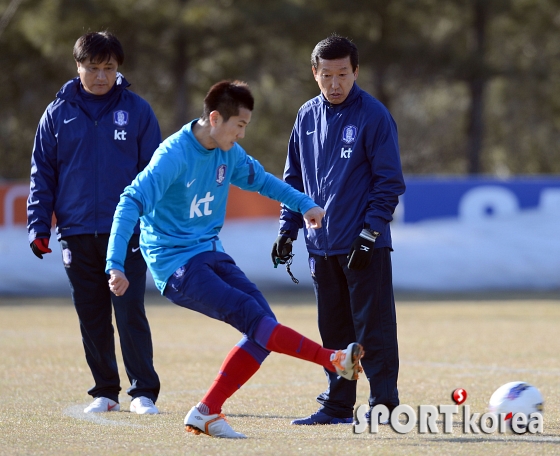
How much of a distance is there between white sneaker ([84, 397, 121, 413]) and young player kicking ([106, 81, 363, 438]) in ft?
4.25

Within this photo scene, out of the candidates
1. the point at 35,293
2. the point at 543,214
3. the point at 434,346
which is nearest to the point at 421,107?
the point at 543,214

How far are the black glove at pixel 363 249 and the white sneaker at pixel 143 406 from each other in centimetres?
169

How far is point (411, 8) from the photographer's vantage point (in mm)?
24375

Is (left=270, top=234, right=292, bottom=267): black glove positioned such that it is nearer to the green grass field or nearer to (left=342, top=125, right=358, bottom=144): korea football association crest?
(left=342, top=125, right=358, bottom=144): korea football association crest

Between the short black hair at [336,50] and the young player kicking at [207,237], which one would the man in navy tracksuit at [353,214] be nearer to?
the short black hair at [336,50]

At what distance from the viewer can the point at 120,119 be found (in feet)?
21.3

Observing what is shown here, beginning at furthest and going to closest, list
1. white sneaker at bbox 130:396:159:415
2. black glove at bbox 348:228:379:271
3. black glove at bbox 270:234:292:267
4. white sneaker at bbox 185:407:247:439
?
white sneaker at bbox 130:396:159:415 → black glove at bbox 270:234:292:267 → black glove at bbox 348:228:379:271 → white sneaker at bbox 185:407:247:439

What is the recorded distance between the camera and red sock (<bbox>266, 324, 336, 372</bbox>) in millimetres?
4863

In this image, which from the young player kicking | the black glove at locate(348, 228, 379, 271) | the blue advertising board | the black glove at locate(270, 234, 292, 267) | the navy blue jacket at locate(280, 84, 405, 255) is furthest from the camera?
the blue advertising board

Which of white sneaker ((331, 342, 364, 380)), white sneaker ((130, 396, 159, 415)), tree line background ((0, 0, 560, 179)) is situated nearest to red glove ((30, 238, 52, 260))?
white sneaker ((130, 396, 159, 415))

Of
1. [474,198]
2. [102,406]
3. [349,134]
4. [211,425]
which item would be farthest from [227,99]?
[474,198]

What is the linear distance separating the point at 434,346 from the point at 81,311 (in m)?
4.63

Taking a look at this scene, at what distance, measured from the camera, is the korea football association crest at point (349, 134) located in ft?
18.6

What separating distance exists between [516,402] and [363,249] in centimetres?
118
